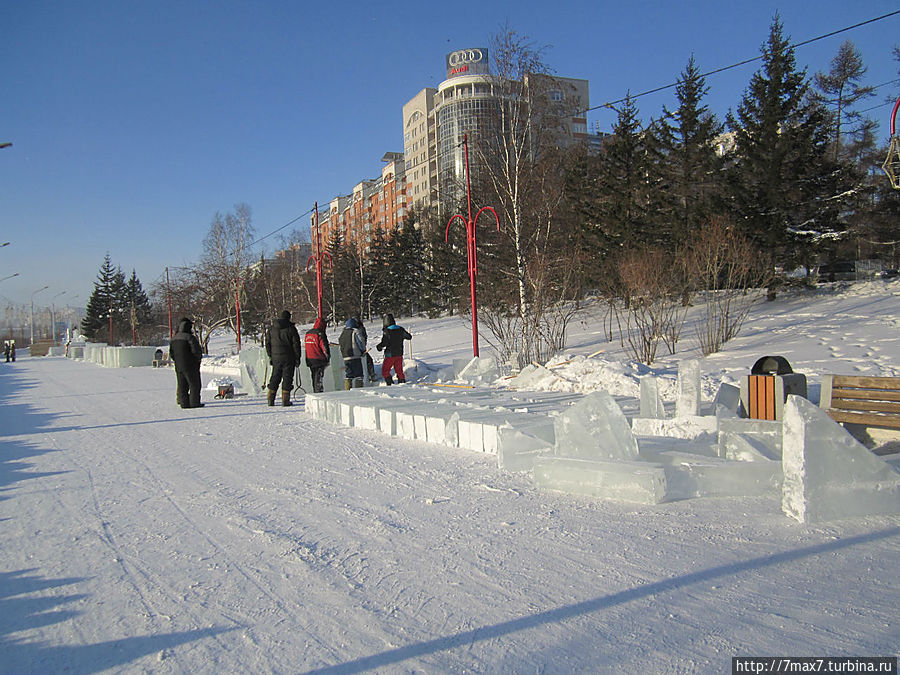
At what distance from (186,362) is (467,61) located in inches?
2689

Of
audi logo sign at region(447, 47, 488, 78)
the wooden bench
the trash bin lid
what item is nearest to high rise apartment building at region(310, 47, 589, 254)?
audi logo sign at region(447, 47, 488, 78)

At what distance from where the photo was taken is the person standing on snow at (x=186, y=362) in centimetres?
1055

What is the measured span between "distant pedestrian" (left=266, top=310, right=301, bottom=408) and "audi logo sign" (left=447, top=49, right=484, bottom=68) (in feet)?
223

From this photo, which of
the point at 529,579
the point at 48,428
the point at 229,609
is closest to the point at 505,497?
the point at 529,579

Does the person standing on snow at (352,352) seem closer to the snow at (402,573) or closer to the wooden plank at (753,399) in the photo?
the snow at (402,573)

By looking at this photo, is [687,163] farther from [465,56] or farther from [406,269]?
[465,56]

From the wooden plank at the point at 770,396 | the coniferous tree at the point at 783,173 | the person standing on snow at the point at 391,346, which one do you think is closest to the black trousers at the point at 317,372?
the person standing on snow at the point at 391,346

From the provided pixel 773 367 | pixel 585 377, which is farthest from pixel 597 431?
pixel 585 377

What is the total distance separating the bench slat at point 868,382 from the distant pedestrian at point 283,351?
7.88 metres

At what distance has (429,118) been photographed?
256 feet

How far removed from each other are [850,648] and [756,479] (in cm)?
211

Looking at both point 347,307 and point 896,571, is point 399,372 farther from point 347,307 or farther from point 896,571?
point 347,307

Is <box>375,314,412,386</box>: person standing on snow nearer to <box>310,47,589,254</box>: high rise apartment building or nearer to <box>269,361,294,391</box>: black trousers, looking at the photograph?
<box>269,361,294,391</box>: black trousers

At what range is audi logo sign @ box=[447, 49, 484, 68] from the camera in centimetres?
7106
